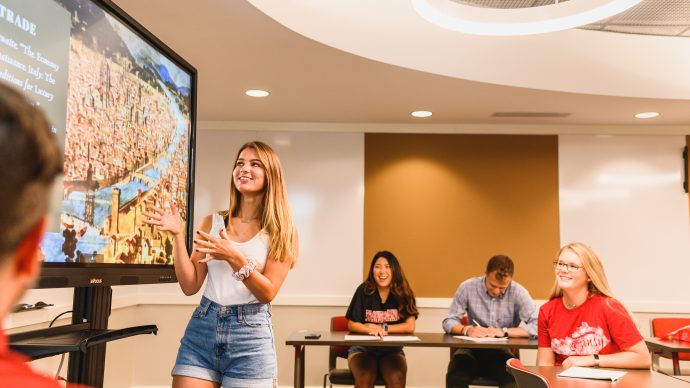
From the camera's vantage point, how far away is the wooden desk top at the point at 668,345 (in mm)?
3918

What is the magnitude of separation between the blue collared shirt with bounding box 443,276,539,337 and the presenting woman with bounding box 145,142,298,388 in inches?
118

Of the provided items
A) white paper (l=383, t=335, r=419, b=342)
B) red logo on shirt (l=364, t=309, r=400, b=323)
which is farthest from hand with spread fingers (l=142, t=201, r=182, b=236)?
red logo on shirt (l=364, t=309, r=400, b=323)

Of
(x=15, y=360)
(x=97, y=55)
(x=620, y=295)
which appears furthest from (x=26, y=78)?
Answer: (x=620, y=295)

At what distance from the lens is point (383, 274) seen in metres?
4.76

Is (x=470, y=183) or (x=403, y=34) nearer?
(x=403, y=34)

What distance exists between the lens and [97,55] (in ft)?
5.37

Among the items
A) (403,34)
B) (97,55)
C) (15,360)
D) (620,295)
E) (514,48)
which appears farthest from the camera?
(620,295)

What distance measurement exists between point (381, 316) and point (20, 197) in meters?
4.41

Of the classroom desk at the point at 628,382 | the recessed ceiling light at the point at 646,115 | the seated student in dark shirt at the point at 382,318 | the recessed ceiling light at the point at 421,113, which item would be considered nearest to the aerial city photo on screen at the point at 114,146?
the classroom desk at the point at 628,382

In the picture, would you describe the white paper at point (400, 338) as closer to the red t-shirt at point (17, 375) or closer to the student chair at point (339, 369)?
the student chair at point (339, 369)

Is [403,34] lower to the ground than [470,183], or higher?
higher

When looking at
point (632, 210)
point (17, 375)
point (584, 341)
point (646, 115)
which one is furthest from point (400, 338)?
point (17, 375)

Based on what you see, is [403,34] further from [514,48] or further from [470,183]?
[470,183]

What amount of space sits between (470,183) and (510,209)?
475 millimetres
